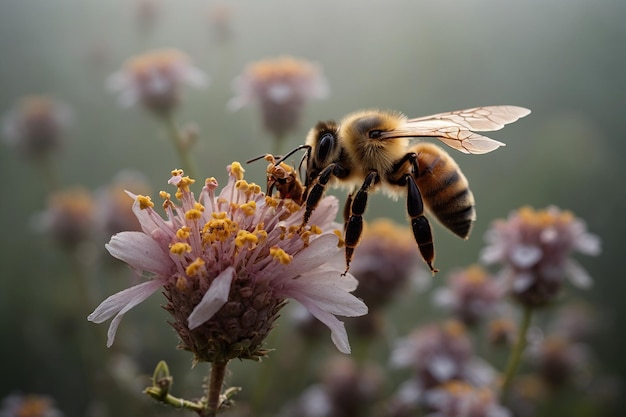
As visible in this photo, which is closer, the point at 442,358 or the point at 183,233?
the point at 183,233

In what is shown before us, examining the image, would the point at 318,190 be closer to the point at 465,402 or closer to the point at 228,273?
the point at 228,273

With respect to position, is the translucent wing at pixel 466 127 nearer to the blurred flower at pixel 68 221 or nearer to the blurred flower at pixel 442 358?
the blurred flower at pixel 442 358

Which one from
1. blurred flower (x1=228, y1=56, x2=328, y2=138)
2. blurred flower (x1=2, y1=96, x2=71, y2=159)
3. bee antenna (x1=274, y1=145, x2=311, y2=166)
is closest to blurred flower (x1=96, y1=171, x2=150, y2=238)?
blurred flower (x1=2, y1=96, x2=71, y2=159)

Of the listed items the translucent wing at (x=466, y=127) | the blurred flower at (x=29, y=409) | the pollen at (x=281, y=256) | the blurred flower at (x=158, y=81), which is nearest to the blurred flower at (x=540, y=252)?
the translucent wing at (x=466, y=127)

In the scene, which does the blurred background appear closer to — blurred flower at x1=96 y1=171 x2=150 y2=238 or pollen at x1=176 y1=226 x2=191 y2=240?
blurred flower at x1=96 y1=171 x2=150 y2=238

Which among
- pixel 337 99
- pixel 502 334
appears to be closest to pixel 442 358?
pixel 502 334

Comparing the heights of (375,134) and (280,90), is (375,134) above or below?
above

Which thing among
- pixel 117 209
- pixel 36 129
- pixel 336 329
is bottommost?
pixel 117 209
